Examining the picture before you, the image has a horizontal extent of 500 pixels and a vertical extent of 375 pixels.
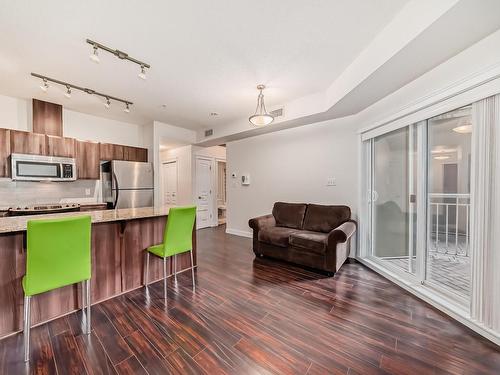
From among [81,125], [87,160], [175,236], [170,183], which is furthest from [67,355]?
[170,183]

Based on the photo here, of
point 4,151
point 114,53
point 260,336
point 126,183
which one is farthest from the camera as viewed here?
point 126,183

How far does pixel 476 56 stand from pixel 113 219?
12.2 ft

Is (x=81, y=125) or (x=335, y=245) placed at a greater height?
(x=81, y=125)

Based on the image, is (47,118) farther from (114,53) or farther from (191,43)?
(191,43)

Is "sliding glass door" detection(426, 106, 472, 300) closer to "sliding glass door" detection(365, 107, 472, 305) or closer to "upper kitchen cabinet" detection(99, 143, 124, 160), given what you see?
"sliding glass door" detection(365, 107, 472, 305)

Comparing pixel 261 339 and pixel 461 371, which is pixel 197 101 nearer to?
pixel 261 339

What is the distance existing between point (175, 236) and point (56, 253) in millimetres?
1046

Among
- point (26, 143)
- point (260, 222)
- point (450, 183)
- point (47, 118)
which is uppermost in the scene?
point (47, 118)

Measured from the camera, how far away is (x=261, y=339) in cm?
176

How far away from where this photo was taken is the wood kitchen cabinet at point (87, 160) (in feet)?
13.5

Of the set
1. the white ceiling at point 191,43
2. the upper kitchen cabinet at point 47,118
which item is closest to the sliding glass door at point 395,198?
the white ceiling at point 191,43

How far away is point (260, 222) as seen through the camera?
3773mm

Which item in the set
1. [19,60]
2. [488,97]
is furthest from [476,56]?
[19,60]

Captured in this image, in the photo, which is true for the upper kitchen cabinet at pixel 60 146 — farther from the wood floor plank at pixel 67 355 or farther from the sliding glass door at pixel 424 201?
the sliding glass door at pixel 424 201
